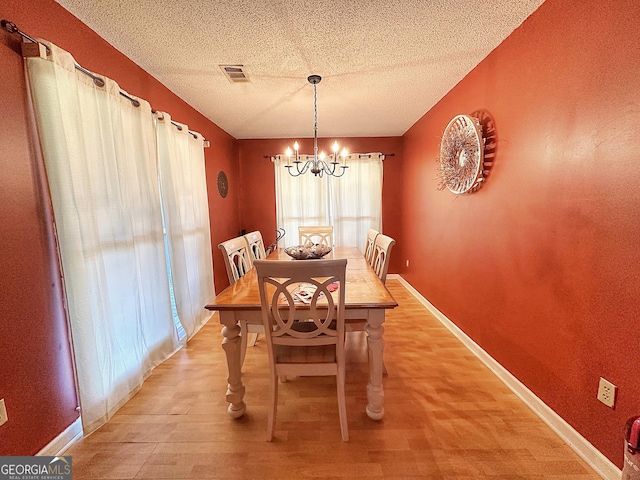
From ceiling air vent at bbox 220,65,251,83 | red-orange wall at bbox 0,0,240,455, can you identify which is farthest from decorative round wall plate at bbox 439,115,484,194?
red-orange wall at bbox 0,0,240,455

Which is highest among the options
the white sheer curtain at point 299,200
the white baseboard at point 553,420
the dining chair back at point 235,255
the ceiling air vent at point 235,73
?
the ceiling air vent at point 235,73

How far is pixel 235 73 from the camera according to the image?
215 cm

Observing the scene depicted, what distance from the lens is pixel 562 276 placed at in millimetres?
1394

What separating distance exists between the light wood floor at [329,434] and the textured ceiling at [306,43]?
2.33 metres

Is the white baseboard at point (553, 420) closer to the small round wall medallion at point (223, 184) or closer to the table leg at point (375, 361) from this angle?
the table leg at point (375, 361)

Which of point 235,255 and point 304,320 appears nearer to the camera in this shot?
point 304,320

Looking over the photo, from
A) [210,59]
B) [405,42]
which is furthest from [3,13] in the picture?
[405,42]

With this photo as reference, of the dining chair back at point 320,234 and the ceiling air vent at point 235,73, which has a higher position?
the ceiling air vent at point 235,73

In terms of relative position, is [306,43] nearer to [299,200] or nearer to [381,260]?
[381,260]

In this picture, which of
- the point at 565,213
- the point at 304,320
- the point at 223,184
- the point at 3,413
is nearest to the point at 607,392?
the point at 565,213

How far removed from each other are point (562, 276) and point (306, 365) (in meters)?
1.44

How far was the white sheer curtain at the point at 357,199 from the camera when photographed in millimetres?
4188

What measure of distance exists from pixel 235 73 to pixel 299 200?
2.26 metres

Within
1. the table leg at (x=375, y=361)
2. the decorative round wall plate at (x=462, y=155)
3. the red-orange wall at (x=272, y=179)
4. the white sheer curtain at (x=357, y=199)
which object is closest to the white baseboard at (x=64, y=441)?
the table leg at (x=375, y=361)
